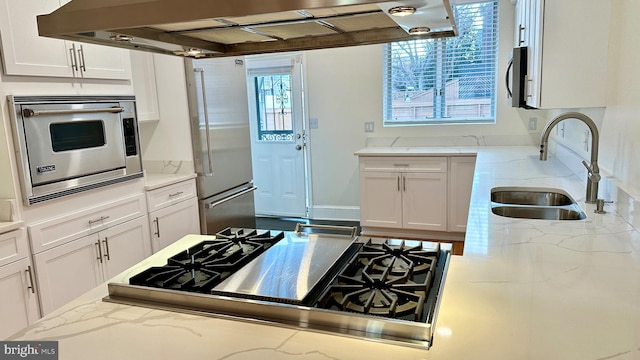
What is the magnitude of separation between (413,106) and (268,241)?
3.54m

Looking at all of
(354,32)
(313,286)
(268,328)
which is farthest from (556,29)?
(268,328)

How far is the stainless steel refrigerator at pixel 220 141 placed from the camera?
10.8 feet

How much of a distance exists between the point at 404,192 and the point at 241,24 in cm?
316

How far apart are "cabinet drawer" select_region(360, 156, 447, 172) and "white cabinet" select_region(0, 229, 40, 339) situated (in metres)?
2.83

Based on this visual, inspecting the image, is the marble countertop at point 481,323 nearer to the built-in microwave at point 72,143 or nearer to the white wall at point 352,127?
the built-in microwave at point 72,143

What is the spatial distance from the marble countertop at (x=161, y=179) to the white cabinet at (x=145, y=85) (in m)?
0.43

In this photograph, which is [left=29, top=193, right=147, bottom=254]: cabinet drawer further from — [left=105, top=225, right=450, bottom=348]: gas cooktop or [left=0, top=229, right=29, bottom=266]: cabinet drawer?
[left=105, top=225, right=450, bottom=348]: gas cooktop

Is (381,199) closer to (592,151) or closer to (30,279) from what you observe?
(592,151)

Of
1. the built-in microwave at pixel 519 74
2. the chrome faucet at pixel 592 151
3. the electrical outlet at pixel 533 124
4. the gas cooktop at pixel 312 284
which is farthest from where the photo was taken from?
the electrical outlet at pixel 533 124

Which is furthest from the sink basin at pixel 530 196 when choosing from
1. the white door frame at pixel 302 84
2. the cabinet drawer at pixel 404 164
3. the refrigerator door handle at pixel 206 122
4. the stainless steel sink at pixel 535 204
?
the white door frame at pixel 302 84

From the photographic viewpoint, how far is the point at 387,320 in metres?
0.92

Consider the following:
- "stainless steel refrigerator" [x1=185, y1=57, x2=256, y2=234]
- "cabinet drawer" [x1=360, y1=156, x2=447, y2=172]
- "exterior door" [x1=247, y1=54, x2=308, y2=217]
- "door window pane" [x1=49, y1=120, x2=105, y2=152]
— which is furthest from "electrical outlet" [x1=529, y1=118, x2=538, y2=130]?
"door window pane" [x1=49, y1=120, x2=105, y2=152]

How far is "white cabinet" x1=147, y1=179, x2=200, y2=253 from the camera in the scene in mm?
2994

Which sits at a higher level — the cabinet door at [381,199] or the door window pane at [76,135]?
the door window pane at [76,135]
